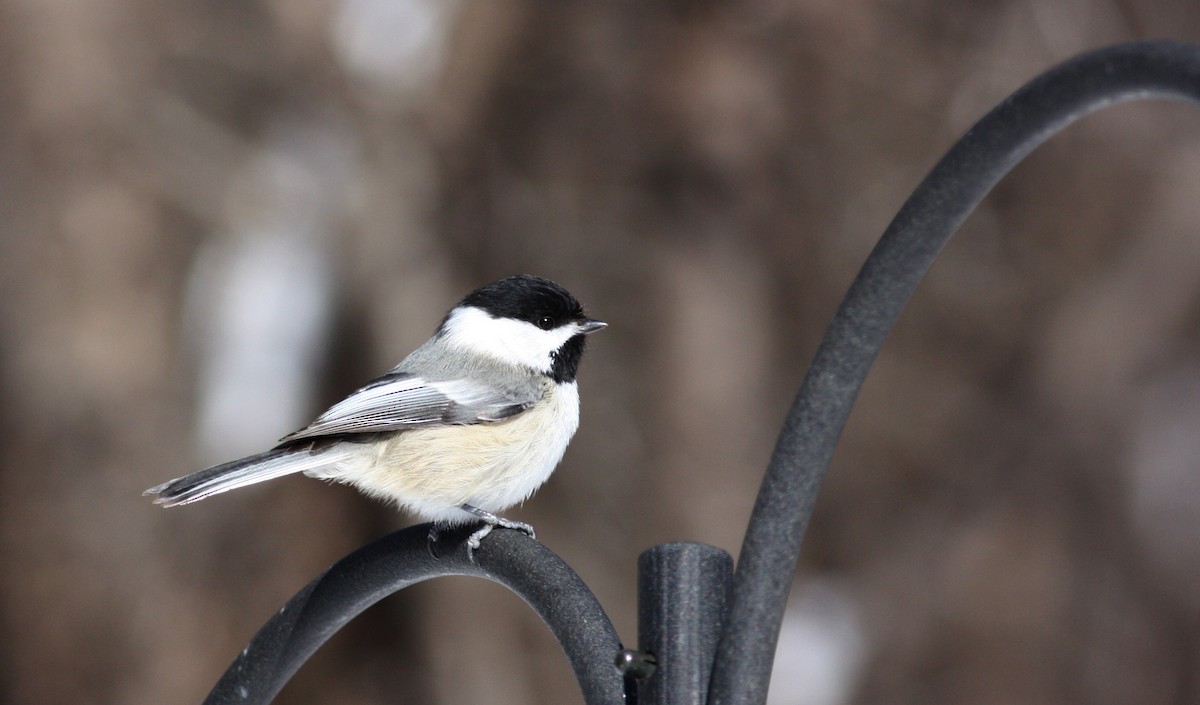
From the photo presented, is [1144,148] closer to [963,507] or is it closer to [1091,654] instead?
[963,507]

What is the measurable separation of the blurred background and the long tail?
1802mm

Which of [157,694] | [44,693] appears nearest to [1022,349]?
[157,694]

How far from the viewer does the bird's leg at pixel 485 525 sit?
164cm

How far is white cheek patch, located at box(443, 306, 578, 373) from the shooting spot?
2.33m

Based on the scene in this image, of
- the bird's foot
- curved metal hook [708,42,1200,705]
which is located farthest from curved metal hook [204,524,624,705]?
curved metal hook [708,42,1200,705]

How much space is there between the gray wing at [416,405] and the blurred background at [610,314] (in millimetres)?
1673

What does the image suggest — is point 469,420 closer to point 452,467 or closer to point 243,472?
point 452,467

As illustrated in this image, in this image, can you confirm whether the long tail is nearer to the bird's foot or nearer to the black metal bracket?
the bird's foot

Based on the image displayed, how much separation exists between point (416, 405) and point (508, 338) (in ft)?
1.05

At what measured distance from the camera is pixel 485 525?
1.82m

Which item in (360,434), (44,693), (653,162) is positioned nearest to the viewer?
(360,434)

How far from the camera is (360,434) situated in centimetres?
204

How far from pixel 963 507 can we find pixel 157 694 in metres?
2.66

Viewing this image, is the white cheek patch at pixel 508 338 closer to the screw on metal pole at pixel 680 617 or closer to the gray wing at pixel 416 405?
the gray wing at pixel 416 405
